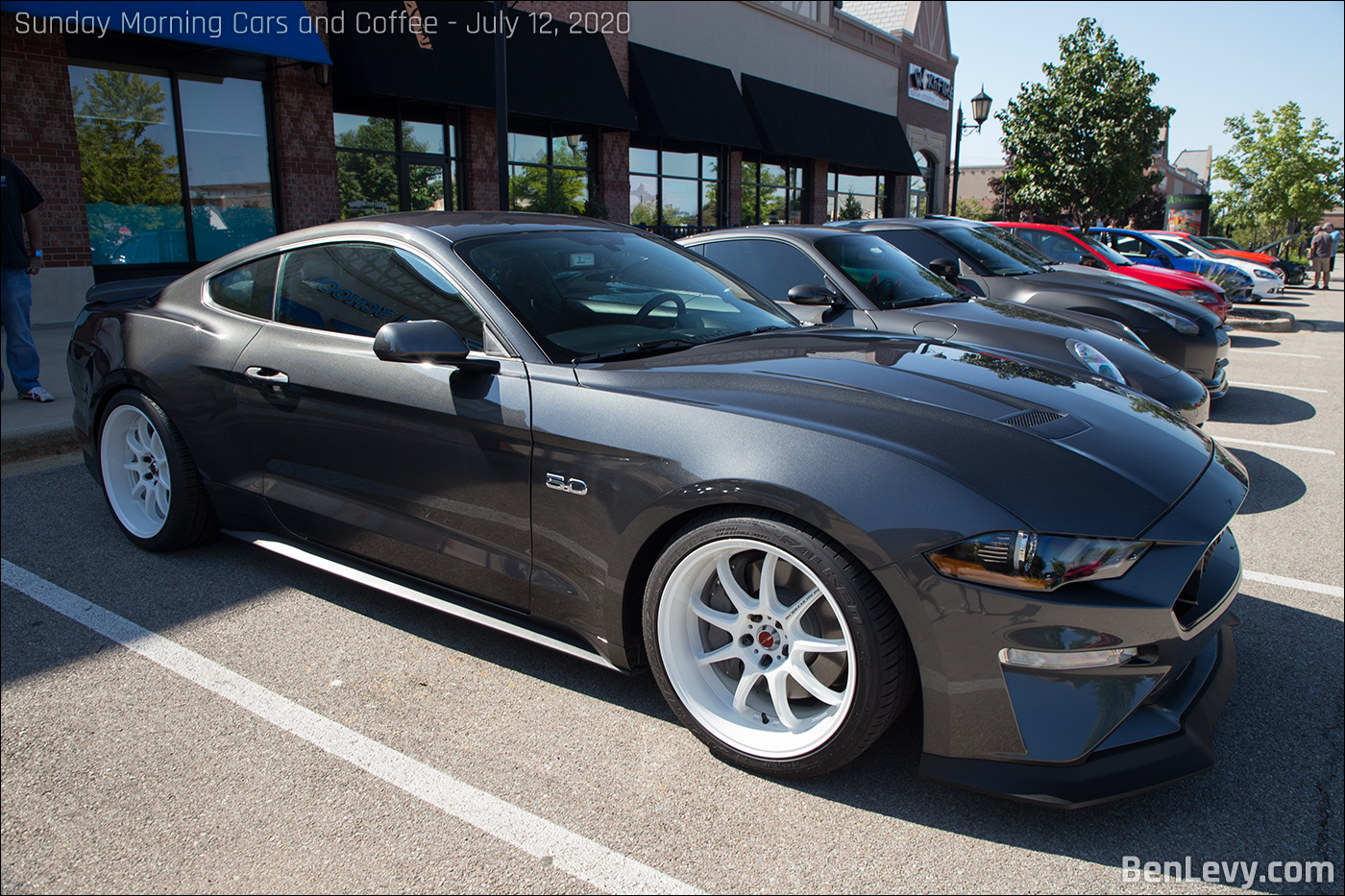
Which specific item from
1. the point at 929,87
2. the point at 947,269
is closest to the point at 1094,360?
the point at 947,269

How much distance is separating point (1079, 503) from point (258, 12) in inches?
496

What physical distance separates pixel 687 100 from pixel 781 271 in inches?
575

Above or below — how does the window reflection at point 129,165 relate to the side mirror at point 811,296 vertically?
above

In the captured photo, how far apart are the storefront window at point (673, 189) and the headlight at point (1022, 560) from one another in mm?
17753

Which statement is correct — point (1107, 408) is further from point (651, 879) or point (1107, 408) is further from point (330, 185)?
point (330, 185)

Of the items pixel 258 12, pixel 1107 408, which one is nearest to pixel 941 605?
pixel 1107 408

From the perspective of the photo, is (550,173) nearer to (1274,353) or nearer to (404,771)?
(1274,353)

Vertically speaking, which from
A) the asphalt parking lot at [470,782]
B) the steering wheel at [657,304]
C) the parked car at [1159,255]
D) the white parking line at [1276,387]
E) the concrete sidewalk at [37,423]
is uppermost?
the parked car at [1159,255]

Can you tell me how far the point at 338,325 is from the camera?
3324 millimetres

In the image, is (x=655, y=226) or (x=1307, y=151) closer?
(x=655, y=226)

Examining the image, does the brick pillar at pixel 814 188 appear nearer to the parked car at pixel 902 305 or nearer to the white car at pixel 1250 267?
the white car at pixel 1250 267

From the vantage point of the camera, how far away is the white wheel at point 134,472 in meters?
4.04

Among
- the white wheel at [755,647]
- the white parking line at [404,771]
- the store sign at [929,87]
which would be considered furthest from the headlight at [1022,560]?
the store sign at [929,87]

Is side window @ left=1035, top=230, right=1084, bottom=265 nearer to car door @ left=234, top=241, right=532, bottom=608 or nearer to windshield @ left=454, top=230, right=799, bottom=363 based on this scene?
windshield @ left=454, top=230, right=799, bottom=363
